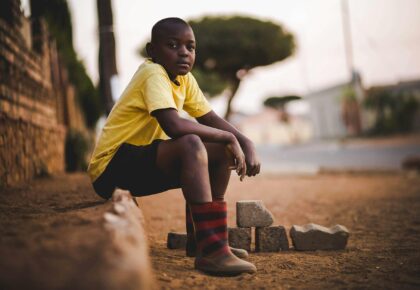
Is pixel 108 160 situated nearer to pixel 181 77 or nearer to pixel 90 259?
pixel 181 77

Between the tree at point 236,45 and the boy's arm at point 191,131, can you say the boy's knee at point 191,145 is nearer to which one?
the boy's arm at point 191,131

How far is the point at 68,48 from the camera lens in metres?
10.5

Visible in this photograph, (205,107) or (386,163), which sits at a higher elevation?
(205,107)

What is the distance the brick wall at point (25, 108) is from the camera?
4.08 metres

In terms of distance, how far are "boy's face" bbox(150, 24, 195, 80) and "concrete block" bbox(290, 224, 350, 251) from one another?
1.60m

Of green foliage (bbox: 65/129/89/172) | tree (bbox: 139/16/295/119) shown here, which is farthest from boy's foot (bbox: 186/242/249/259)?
tree (bbox: 139/16/295/119)

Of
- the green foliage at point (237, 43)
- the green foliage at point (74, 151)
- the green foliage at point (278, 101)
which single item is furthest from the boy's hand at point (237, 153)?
the green foliage at point (278, 101)

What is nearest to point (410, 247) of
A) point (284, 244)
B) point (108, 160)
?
point (284, 244)

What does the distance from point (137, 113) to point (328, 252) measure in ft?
5.99

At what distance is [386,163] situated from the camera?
1290cm

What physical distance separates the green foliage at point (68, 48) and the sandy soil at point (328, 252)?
396 centimetres

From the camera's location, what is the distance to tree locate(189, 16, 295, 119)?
52.1 feet

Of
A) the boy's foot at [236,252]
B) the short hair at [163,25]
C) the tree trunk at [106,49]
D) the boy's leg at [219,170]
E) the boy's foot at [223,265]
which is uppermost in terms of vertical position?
the tree trunk at [106,49]

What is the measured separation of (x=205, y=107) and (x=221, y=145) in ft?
1.85
